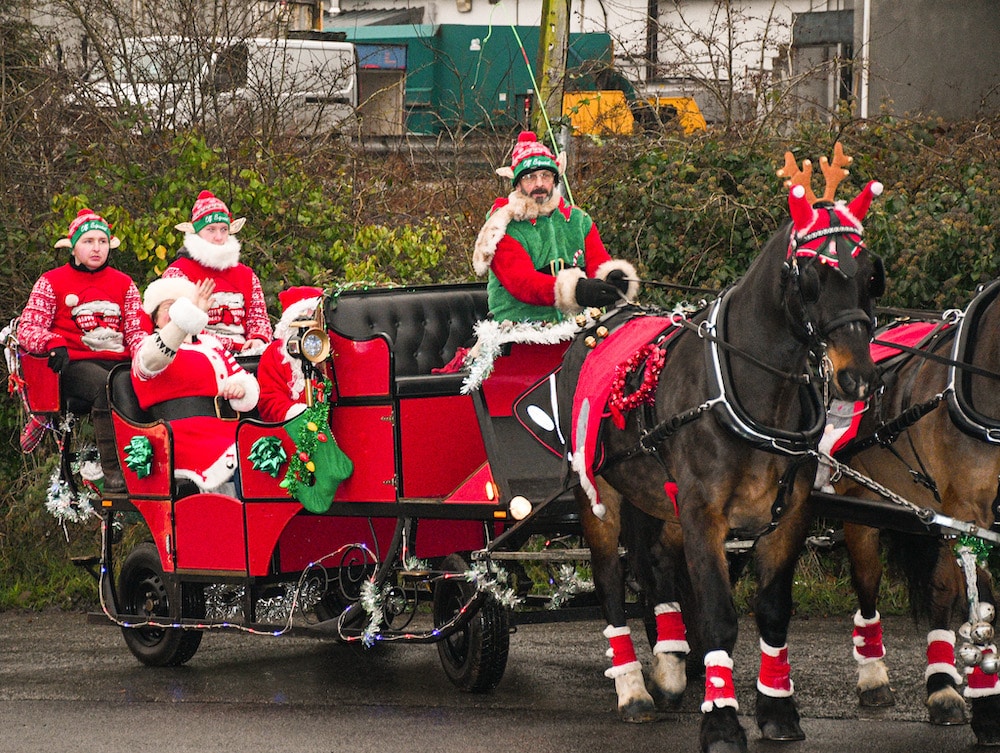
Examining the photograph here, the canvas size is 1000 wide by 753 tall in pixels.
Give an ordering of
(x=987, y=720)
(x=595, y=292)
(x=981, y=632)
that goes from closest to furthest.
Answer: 1. (x=981, y=632)
2. (x=987, y=720)
3. (x=595, y=292)

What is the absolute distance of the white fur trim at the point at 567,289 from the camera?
604cm

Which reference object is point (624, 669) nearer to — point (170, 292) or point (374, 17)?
point (170, 292)

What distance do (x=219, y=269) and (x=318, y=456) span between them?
1.78 metres

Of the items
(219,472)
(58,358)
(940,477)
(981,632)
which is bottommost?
(981,632)

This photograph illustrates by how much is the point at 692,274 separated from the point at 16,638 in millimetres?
4690

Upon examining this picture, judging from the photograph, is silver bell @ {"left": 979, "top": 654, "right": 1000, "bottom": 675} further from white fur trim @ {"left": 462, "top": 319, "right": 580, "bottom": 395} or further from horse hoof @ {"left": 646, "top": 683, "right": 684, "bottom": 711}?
white fur trim @ {"left": 462, "top": 319, "right": 580, "bottom": 395}

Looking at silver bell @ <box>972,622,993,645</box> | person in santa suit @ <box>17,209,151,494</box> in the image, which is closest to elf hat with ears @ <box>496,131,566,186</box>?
person in santa suit @ <box>17,209,151,494</box>

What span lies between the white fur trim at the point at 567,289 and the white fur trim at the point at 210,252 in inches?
97.6

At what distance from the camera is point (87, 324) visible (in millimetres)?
8000

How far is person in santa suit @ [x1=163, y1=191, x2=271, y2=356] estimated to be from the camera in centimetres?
785

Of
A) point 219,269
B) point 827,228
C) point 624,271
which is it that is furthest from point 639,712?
point 219,269

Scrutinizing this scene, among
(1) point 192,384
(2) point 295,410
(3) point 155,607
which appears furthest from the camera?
(3) point 155,607

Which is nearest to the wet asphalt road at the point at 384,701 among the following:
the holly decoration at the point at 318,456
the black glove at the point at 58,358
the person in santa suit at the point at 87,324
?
the holly decoration at the point at 318,456

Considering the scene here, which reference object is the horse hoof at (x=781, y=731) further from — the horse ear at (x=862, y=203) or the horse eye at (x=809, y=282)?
the horse ear at (x=862, y=203)
